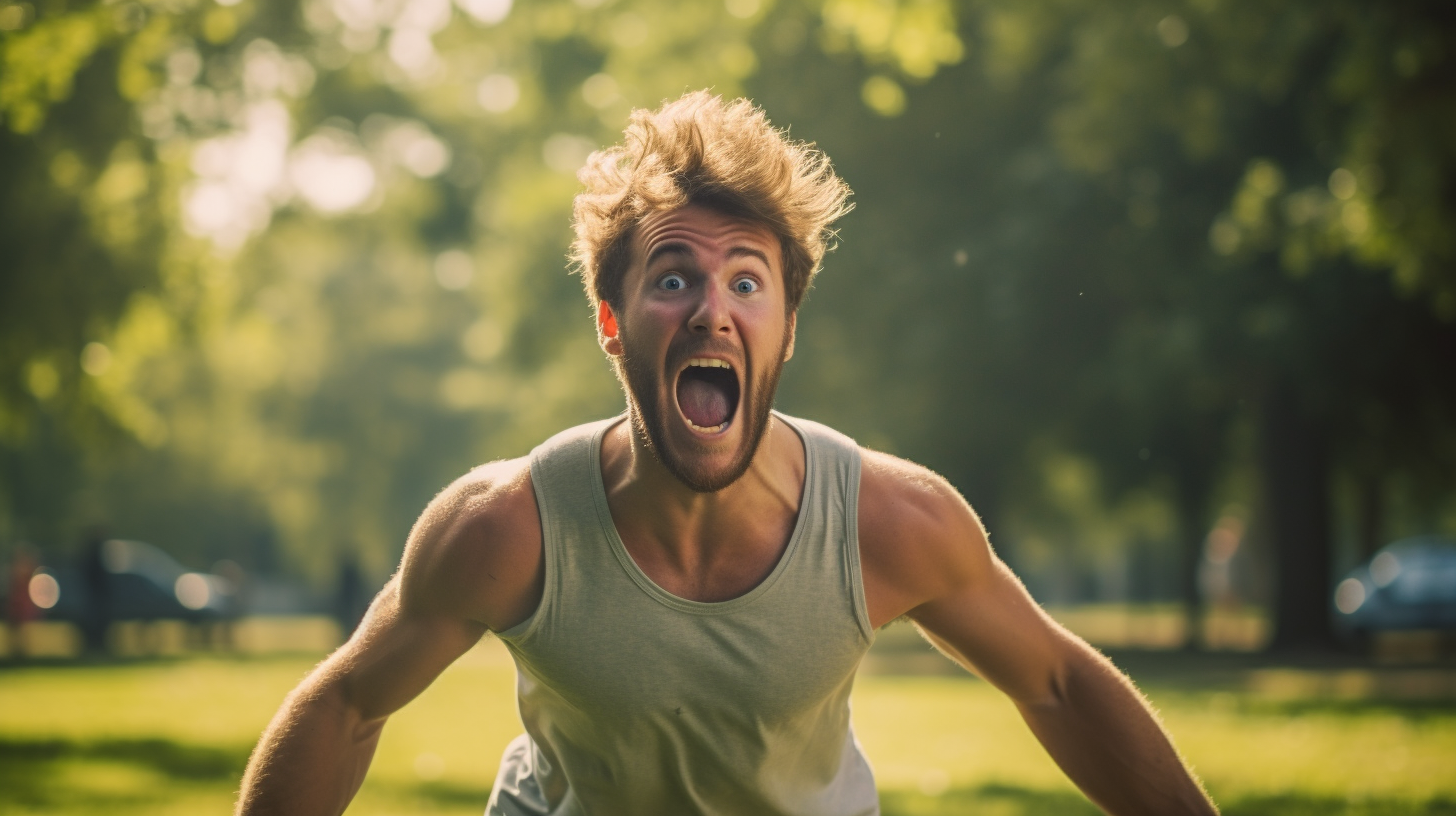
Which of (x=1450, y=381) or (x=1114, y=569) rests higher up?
(x=1114, y=569)

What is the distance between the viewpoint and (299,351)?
5909 centimetres

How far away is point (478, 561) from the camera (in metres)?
3.64

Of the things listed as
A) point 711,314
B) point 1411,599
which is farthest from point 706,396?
point 1411,599

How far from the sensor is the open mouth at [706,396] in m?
3.91

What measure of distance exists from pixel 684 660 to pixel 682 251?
2.94 ft

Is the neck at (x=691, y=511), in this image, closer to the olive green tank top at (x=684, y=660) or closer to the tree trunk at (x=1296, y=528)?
the olive green tank top at (x=684, y=660)

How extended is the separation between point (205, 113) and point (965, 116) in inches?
445

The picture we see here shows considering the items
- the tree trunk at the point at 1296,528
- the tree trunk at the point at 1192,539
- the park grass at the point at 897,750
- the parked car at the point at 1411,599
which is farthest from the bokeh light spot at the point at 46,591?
the parked car at the point at 1411,599

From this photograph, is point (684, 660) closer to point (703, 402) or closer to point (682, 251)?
point (703, 402)

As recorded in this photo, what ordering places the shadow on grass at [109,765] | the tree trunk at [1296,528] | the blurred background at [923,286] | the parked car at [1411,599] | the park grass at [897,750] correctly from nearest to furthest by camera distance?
the park grass at [897,750] → the shadow on grass at [109,765] → the blurred background at [923,286] → the tree trunk at [1296,528] → the parked car at [1411,599]

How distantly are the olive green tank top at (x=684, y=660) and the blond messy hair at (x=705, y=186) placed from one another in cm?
46

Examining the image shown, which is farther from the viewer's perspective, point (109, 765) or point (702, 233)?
point (109, 765)

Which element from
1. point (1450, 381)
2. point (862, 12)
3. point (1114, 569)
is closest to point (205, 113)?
point (862, 12)

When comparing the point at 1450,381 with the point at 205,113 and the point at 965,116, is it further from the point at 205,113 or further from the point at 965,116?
the point at 205,113
